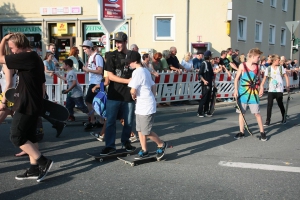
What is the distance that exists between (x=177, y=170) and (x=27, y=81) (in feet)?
7.91

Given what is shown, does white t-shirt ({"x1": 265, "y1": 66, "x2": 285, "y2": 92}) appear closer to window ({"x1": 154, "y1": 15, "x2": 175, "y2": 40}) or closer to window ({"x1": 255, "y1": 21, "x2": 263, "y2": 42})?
window ({"x1": 154, "y1": 15, "x2": 175, "y2": 40})

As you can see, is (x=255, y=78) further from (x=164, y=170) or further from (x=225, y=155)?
(x=164, y=170)

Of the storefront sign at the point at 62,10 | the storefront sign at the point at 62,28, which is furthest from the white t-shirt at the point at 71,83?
the storefront sign at the point at 62,28

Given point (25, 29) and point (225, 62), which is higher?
point (25, 29)

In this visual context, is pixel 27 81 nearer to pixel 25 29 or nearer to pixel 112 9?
pixel 112 9

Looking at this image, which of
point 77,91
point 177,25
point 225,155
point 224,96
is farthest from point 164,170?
point 177,25

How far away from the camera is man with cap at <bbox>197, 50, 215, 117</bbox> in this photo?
33.9 ft

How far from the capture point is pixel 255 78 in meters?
7.16

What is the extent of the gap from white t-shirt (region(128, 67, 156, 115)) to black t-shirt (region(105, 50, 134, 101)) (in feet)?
1.15

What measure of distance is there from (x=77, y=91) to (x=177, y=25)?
12087 millimetres

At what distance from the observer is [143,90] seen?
5234mm

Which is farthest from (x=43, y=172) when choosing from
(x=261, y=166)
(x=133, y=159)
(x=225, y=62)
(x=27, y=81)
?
(x=225, y=62)

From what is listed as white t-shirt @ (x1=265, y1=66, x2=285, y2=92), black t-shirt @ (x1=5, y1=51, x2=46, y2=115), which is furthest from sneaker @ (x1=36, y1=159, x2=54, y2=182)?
white t-shirt @ (x1=265, y1=66, x2=285, y2=92)

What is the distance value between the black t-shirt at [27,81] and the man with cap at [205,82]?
6.51 meters
